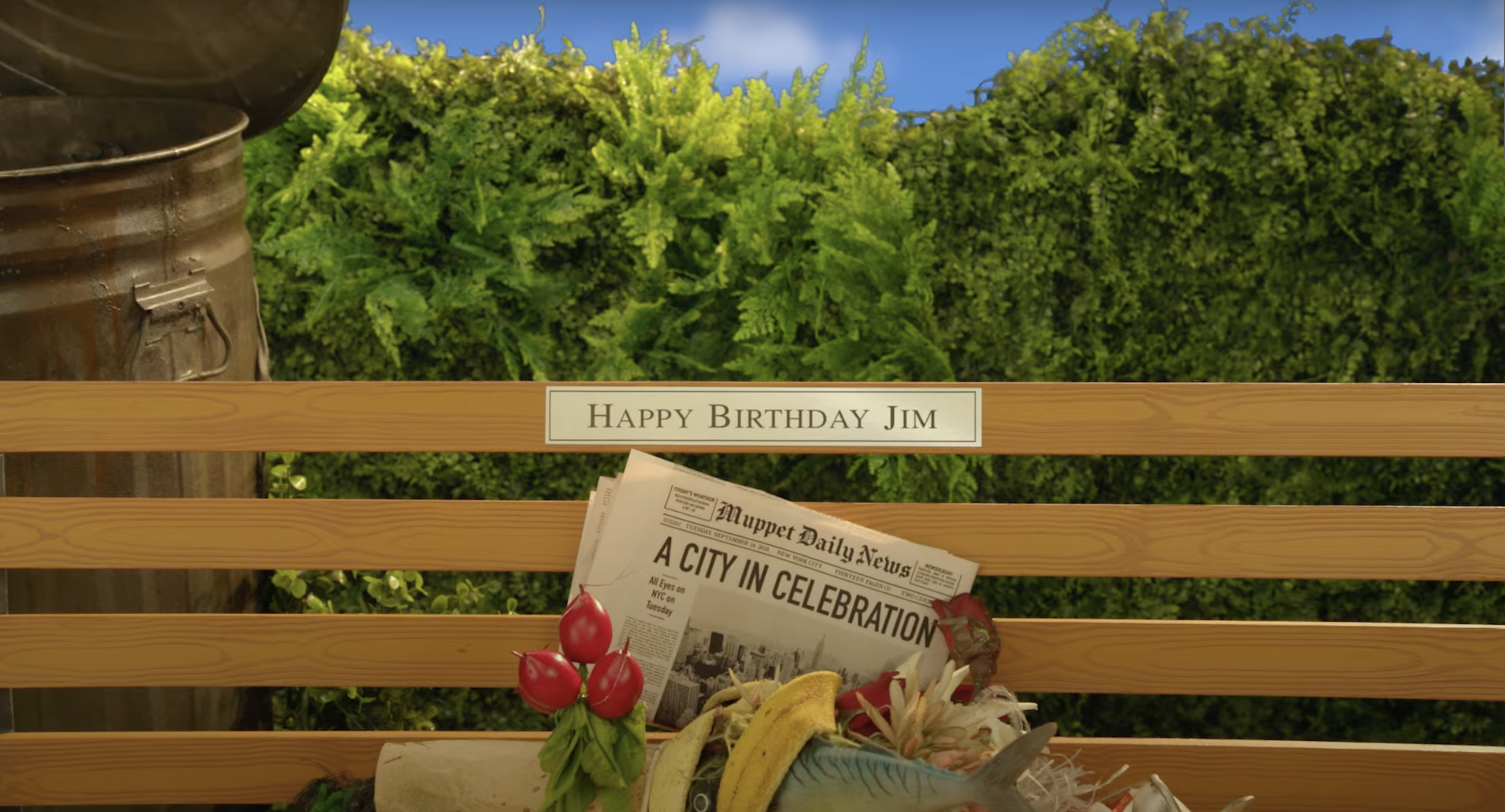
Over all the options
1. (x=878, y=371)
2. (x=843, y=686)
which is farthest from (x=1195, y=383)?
(x=878, y=371)

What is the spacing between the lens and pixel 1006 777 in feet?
4.18

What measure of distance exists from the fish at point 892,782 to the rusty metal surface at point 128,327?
4.14ft

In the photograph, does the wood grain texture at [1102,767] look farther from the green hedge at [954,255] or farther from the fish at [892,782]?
the green hedge at [954,255]

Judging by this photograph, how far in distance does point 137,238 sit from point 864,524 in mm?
1278

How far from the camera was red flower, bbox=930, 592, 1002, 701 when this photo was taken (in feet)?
5.45

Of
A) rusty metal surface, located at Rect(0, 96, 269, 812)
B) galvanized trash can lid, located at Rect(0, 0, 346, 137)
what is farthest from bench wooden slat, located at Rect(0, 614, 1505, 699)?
galvanized trash can lid, located at Rect(0, 0, 346, 137)

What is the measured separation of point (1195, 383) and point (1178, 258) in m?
1.10

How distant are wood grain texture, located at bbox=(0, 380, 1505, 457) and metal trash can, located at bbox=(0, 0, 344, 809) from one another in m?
0.20

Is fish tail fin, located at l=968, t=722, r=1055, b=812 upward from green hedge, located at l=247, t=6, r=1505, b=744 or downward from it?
downward

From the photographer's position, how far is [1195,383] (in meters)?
1.74

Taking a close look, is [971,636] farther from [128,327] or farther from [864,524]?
[128,327]

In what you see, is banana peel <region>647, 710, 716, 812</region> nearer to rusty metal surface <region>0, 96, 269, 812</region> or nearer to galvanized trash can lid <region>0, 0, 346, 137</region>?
rusty metal surface <region>0, 96, 269, 812</region>

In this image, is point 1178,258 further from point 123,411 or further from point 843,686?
point 123,411

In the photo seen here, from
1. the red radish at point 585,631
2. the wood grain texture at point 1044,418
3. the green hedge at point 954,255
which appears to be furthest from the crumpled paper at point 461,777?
the green hedge at point 954,255
